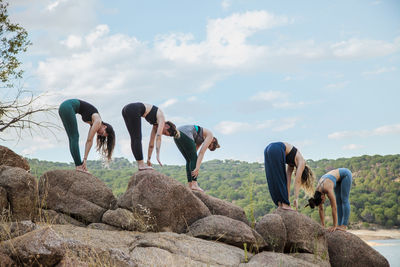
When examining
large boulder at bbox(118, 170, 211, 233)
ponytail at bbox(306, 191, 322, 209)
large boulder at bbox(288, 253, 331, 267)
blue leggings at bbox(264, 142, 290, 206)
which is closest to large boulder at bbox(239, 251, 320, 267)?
large boulder at bbox(288, 253, 331, 267)

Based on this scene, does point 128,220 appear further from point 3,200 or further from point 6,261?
point 6,261

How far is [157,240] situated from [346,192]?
653cm

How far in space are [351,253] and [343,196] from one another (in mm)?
1629

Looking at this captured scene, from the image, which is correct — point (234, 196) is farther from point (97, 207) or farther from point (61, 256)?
point (61, 256)

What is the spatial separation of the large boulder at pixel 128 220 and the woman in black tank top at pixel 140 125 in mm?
1471

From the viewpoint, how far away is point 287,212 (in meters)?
9.89

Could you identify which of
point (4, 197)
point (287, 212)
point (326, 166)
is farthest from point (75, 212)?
point (326, 166)

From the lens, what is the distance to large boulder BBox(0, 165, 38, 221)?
27.2 feet

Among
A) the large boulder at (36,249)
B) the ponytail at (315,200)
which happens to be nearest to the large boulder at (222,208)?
the ponytail at (315,200)

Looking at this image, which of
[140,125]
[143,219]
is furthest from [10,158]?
[143,219]

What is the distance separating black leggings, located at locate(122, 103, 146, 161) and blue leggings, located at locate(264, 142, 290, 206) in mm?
3578

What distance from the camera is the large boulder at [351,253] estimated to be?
10.3 m

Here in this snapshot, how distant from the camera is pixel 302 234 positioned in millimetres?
9484

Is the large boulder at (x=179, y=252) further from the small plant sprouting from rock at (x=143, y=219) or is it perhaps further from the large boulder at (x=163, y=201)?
the large boulder at (x=163, y=201)
